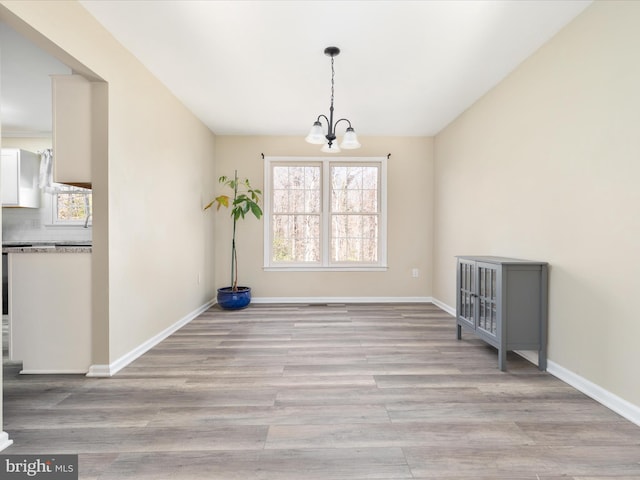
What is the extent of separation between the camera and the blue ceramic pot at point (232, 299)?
4.26m

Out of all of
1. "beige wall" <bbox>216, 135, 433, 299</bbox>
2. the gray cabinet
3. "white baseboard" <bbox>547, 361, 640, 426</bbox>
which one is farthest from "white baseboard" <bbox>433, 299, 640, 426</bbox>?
"beige wall" <bbox>216, 135, 433, 299</bbox>

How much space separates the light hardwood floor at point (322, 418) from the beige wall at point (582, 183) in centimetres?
44

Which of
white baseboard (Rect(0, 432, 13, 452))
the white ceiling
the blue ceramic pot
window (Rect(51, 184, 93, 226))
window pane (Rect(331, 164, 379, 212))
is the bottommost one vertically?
white baseboard (Rect(0, 432, 13, 452))

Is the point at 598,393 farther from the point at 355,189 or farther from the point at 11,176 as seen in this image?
the point at 11,176

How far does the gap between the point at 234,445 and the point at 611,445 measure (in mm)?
1850

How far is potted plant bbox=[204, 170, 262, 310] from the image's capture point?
14.0 ft

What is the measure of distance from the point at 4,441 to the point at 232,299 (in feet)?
9.06

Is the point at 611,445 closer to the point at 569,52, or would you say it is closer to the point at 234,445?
the point at 234,445

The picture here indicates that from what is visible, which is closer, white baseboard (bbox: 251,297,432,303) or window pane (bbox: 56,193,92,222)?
window pane (bbox: 56,193,92,222)

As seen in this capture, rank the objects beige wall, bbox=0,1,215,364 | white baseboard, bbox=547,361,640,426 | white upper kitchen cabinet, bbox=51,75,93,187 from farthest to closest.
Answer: white upper kitchen cabinet, bbox=51,75,93,187, beige wall, bbox=0,1,215,364, white baseboard, bbox=547,361,640,426

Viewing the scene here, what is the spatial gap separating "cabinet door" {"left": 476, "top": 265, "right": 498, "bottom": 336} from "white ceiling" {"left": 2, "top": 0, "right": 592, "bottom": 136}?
1765mm

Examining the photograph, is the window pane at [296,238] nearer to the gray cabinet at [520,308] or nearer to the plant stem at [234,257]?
the plant stem at [234,257]

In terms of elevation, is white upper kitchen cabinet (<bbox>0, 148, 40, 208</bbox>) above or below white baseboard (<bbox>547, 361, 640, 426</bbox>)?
above

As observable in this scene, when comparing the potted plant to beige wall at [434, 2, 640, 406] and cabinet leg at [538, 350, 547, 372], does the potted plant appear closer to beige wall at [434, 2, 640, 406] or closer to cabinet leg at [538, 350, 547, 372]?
beige wall at [434, 2, 640, 406]
